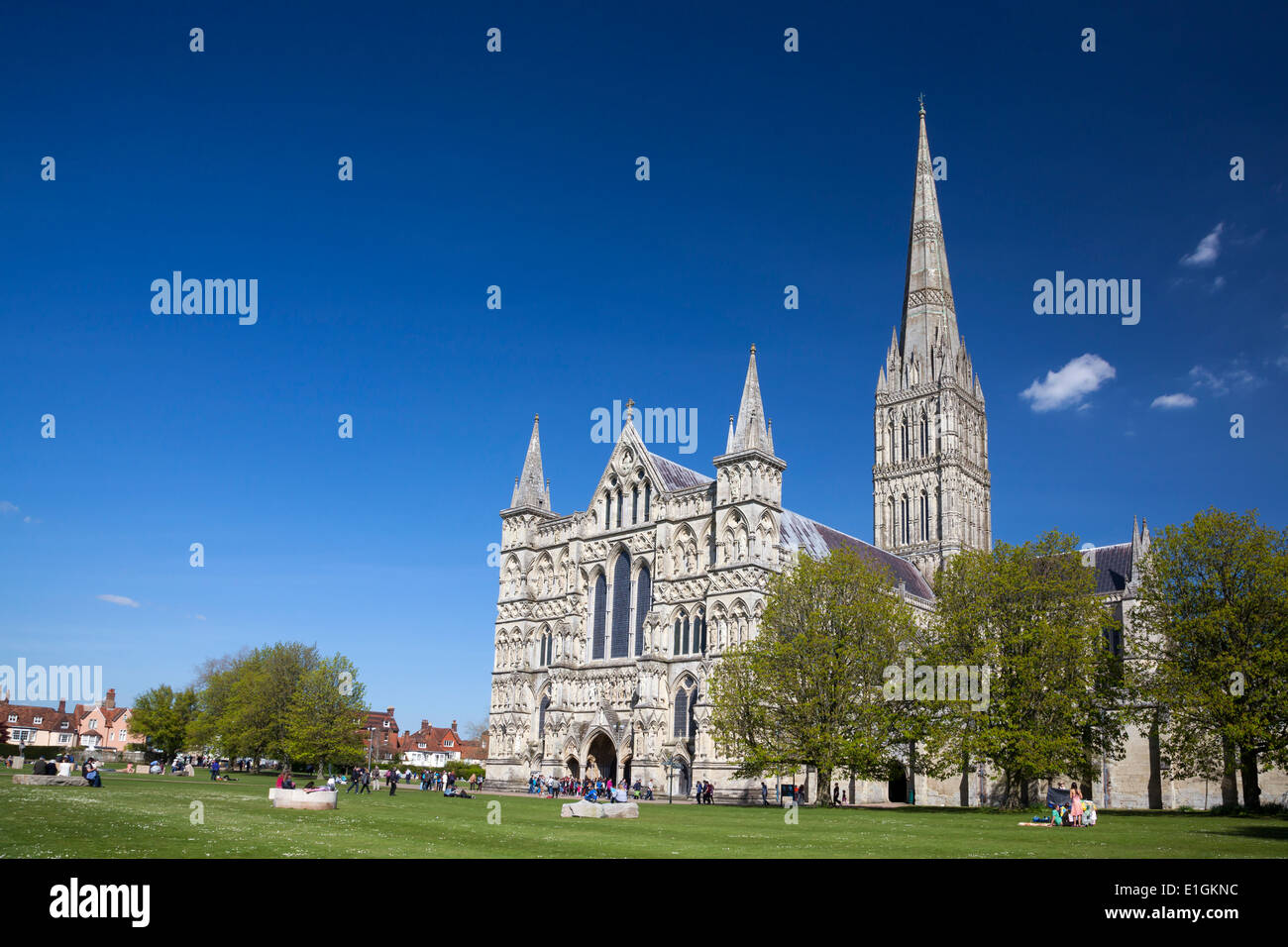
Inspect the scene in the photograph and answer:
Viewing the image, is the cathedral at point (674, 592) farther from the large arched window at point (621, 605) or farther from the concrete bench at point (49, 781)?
the concrete bench at point (49, 781)

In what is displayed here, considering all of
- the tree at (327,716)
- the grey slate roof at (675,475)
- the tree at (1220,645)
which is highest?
the grey slate roof at (675,475)

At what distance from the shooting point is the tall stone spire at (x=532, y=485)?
245 feet

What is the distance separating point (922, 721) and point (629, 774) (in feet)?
77.0

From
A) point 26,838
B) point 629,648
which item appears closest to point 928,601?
point 629,648

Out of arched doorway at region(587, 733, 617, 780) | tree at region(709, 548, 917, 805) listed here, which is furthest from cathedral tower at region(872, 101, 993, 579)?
tree at region(709, 548, 917, 805)

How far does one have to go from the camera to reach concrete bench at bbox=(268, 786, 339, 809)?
2883 centimetres

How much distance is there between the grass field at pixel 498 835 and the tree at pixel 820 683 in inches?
447

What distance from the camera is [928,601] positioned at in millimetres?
75375

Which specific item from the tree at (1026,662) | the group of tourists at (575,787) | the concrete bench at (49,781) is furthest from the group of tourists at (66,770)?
the tree at (1026,662)

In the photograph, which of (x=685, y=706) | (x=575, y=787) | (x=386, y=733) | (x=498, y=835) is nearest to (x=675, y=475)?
(x=685, y=706)

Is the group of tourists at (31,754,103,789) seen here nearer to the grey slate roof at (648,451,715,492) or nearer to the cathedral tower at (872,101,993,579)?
the grey slate roof at (648,451,715,492)
